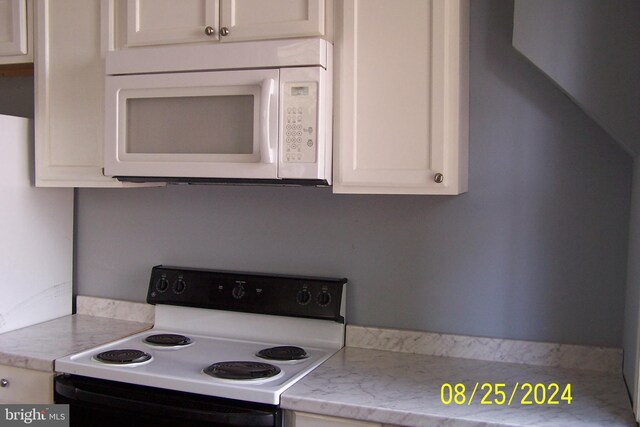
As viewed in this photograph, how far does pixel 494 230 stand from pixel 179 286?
1143 millimetres

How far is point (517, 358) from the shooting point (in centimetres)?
204

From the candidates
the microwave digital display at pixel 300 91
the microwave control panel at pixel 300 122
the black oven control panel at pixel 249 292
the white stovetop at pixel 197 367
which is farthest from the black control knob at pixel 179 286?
the microwave digital display at pixel 300 91

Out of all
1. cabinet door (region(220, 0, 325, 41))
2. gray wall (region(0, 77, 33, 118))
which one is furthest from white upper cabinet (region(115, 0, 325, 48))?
gray wall (region(0, 77, 33, 118))

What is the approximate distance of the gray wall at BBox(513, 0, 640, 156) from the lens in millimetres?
1719

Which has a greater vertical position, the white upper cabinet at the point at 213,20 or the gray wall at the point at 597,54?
the white upper cabinet at the point at 213,20

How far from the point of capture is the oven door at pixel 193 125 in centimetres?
192

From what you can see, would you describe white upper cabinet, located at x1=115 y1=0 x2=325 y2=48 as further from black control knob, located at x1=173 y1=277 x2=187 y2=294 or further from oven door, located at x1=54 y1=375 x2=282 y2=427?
oven door, located at x1=54 y1=375 x2=282 y2=427

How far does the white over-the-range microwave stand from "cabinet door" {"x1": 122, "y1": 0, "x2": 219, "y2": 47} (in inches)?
2.0

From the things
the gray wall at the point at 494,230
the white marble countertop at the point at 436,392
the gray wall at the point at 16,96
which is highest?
the gray wall at the point at 16,96

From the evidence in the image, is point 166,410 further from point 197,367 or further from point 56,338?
point 56,338

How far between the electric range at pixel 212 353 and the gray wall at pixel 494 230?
107mm

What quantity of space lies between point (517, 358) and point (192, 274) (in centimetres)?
117

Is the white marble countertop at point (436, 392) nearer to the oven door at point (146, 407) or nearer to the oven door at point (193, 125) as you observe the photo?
the oven door at point (146, 407)

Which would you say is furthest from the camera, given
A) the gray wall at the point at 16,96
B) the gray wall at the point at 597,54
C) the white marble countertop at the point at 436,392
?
the gray wall at the point at 16,96
